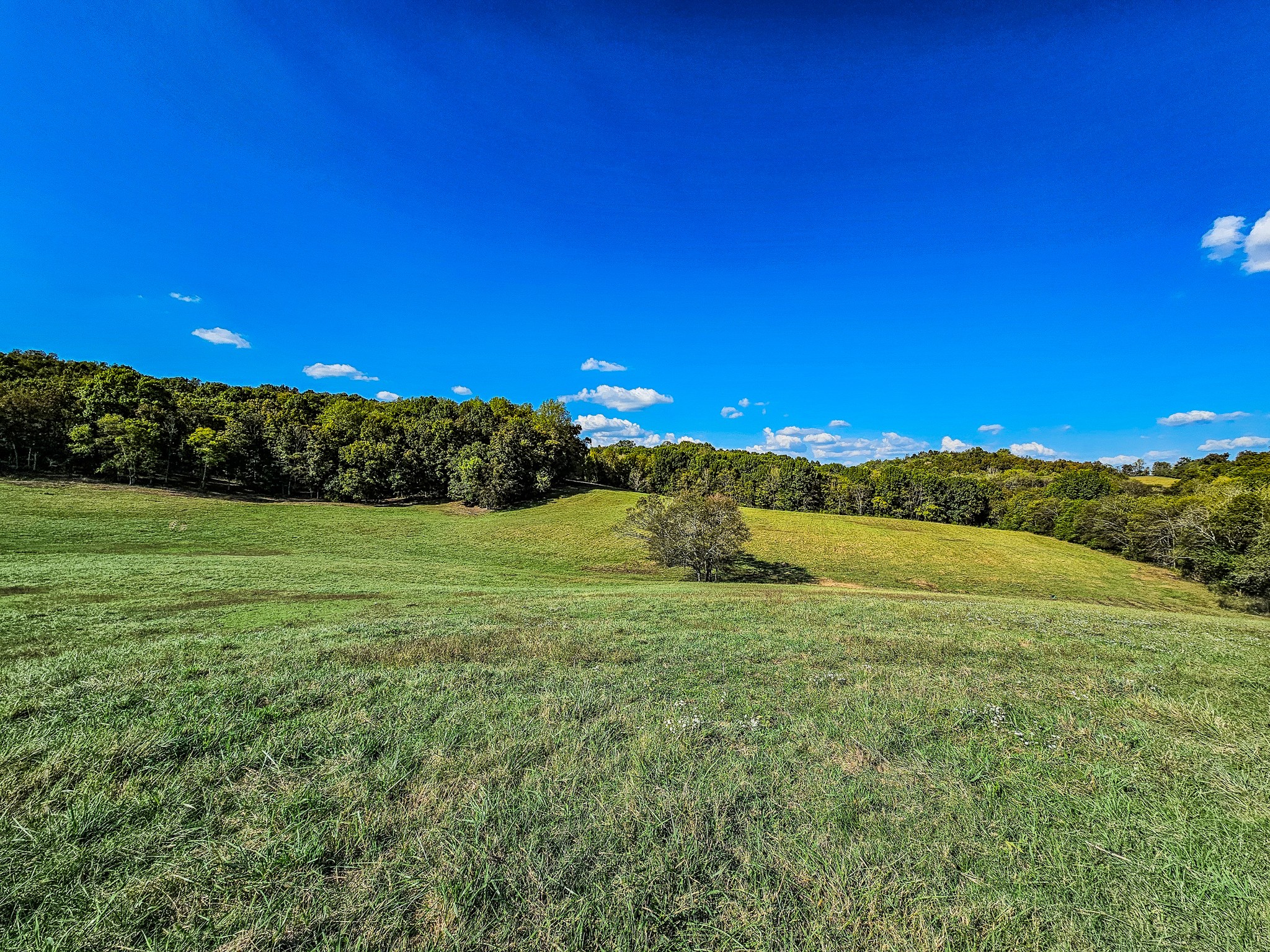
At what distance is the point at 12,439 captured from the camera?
48.9 metres

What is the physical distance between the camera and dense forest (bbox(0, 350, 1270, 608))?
48156 mm

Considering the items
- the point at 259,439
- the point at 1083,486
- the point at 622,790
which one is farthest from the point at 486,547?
the point at 1083,486

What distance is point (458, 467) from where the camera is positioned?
65.6 metres

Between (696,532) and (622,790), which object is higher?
(696,532)

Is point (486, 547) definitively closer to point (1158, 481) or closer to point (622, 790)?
point (622, 790)

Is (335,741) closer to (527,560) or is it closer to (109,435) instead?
(527,560)

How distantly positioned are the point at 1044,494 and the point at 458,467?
333ft

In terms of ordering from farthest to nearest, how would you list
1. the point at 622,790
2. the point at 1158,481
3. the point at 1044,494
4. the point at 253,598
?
the point at 1158,481, the point at 1044,494, the point at 253,598, the point at 622,790

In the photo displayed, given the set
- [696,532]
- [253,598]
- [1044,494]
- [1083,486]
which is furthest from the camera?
[1044,494]

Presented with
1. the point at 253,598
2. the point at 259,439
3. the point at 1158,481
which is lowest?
the point at 253,598

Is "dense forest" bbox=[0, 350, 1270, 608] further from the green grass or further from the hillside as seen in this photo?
the hillside

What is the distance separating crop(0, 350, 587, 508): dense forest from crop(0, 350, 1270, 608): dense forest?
0.64 ft

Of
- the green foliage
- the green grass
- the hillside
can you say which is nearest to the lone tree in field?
the hillside

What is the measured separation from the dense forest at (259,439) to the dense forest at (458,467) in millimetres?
194
